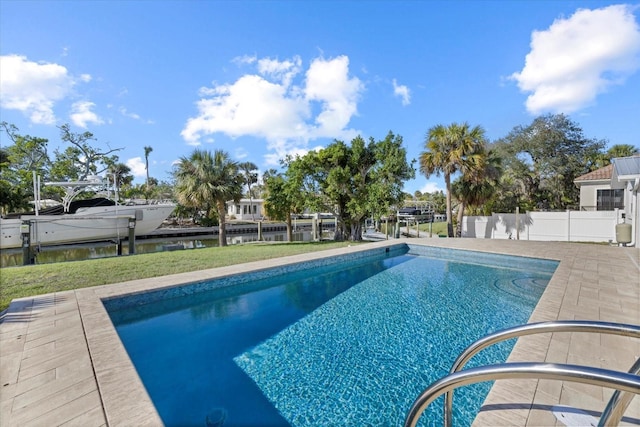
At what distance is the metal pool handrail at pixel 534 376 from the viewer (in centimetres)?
100

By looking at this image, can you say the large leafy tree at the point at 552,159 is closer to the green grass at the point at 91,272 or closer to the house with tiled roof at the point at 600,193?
the house with tiled roof at the point at 600,193

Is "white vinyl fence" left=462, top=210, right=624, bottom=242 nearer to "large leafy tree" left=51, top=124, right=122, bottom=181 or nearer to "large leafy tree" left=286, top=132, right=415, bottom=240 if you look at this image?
"large leafy tree" left=286, top=132, right=415, bottom=240

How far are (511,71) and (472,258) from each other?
10.0 meters

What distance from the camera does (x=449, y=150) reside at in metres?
14.5

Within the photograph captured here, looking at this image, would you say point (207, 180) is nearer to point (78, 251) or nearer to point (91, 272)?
point (91, 272)

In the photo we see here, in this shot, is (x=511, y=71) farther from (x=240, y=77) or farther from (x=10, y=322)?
(x=10, y=322)

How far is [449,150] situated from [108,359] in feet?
50.9

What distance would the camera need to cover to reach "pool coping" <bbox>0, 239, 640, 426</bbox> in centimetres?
217

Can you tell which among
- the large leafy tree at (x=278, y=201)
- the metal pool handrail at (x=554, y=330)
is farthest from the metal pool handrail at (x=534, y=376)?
the large leafy tree at (x=278, y=201)

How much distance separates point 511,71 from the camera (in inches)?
540

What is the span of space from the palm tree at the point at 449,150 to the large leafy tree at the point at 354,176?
5.41 feet

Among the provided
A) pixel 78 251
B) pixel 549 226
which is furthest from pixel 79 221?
pixel 549 226

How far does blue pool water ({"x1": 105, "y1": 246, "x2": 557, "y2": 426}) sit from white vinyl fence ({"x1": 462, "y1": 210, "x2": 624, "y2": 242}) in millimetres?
7542

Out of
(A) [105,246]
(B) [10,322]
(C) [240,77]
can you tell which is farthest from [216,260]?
(A) [105,246]
